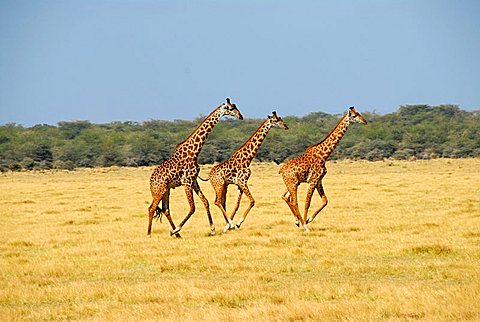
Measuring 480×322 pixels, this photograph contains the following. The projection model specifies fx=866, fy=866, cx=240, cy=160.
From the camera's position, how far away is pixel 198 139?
1652cm

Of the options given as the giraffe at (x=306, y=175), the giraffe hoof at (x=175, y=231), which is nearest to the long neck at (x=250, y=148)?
the giraffe at (x=306, y=175)

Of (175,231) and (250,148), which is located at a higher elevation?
(250,148)

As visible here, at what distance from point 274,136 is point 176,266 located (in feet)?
183

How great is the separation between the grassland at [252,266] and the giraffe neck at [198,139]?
5.17 ft

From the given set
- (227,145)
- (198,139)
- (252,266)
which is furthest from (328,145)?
(227,145)

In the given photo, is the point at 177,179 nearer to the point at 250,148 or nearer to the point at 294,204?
the point at 250,148

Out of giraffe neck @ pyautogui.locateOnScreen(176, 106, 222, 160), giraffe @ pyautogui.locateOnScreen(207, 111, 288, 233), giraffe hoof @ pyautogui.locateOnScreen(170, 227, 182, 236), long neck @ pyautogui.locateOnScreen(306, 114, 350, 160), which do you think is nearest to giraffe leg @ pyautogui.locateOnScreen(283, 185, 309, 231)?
giraffe @ pyautogui.locateOnScreen(207, 111, 288, 233)

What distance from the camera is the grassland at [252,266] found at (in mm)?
8984

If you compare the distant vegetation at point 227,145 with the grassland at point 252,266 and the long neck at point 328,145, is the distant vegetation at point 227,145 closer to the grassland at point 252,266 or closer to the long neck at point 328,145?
the grassland at point 252,266

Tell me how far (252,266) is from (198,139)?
498cm

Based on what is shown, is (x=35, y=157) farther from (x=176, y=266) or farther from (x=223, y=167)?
(x=176, y=266)

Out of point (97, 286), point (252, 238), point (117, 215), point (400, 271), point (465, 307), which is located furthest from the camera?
point (117, 215)

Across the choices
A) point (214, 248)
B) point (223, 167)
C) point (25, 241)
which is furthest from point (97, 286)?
point (223, 167)

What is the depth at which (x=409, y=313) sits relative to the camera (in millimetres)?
8531
